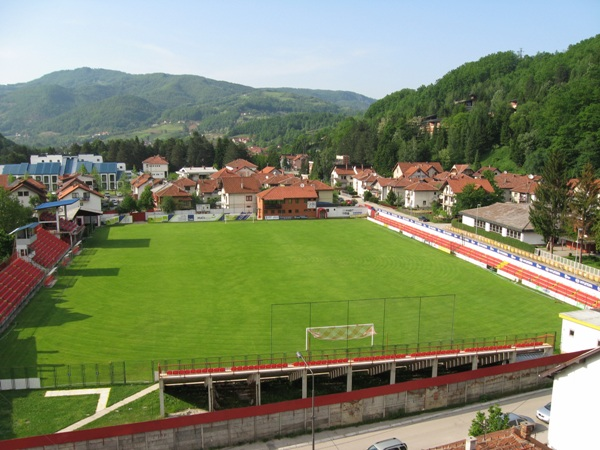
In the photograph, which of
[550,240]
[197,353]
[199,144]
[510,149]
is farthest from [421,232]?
[199,144]

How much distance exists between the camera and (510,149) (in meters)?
89.2

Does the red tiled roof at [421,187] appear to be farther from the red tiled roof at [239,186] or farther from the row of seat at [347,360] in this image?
the row of seat at [347,360]

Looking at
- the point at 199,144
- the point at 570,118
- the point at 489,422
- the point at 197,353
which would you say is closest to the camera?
the point at 489,422

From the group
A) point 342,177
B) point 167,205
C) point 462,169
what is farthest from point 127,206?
point 462,169

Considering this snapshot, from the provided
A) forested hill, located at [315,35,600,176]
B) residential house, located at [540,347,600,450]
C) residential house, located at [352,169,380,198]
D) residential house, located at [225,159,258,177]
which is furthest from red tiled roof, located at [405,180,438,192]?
residential house, located at [540,347,600,450]

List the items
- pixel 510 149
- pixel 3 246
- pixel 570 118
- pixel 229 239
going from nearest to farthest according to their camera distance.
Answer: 1. pixel 3 246
2. pixel 229 239
3. pixel 570 118
4. pixel 510 149

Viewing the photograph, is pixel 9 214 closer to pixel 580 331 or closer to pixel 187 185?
pixel 187 185

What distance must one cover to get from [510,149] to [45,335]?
84538 mm

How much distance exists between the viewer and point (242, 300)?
29078mm

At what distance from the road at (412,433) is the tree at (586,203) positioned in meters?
24.6

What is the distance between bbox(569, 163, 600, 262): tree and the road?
24.6 metres

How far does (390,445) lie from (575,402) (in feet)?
17.3

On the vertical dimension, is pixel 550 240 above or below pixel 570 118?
below

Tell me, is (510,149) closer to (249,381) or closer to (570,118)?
(570,118)
